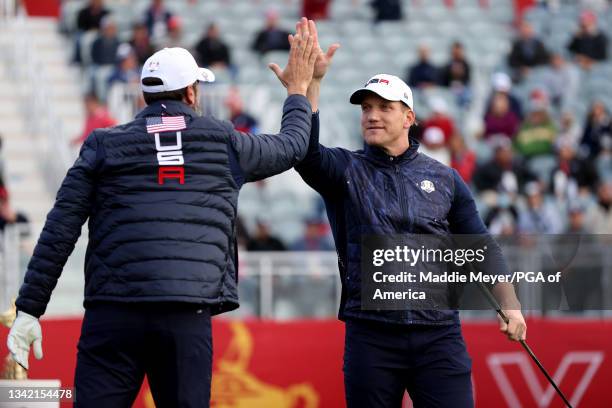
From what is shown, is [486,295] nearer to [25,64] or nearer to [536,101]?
[536,101]

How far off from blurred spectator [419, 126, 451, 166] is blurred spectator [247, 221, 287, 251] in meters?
2.39

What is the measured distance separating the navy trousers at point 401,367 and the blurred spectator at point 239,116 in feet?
27.1

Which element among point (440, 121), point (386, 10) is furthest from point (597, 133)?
point (386, 10)

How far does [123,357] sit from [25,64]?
1175cm

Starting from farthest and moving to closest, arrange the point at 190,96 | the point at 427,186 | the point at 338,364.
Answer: the point at 338,364 → the point at 427,186 → the point at 190,96

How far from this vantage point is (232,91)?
1545cm

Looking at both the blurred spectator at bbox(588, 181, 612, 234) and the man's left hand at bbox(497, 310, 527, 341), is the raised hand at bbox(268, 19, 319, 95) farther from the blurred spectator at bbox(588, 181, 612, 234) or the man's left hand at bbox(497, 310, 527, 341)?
the blurred spectator at bbox(588, 181, 612, 234)

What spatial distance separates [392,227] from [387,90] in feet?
2.18

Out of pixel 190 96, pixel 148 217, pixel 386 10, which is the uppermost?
pixel 386 10

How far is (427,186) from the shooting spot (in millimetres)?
6738

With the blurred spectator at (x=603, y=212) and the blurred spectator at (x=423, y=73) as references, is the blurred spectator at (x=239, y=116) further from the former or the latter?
the blurred spectator at (x=603, y=212)

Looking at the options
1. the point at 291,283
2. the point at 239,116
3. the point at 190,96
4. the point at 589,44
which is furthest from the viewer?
the point at 589,44

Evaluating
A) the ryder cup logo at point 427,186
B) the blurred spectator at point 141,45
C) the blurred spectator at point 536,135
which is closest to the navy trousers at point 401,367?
the ryder cup logo at point 427,186

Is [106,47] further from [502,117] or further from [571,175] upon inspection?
[571,175]
